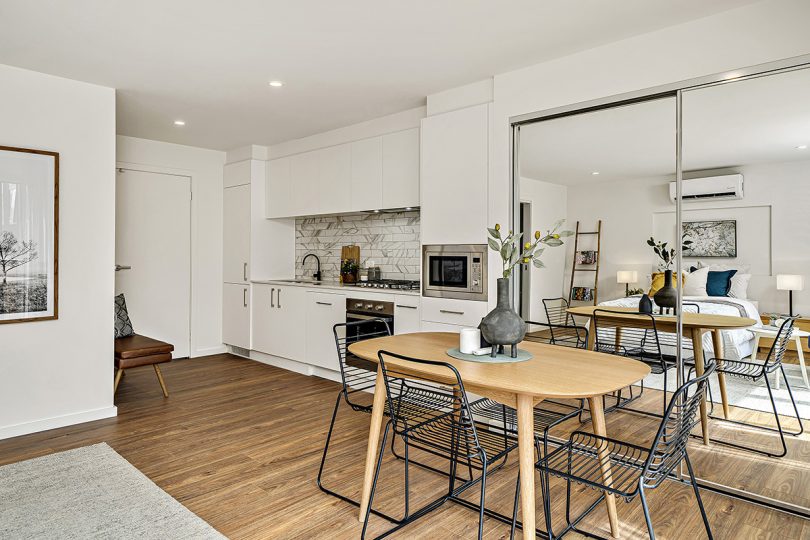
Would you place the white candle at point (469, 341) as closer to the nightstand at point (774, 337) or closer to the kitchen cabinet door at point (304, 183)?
the nightstand at point (774, 337)

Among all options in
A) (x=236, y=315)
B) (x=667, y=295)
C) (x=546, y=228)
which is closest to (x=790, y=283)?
(x=667, y=295)

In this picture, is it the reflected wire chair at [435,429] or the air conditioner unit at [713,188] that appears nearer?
the reflected wire chair at [435,429]

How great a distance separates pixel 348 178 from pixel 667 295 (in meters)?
3.01

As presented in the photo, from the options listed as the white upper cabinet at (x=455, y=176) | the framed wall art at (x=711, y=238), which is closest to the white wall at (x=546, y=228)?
the white upper cabinet at (x=455, y=176)

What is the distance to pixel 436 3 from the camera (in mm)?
2547

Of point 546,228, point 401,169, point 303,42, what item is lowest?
point 546,228

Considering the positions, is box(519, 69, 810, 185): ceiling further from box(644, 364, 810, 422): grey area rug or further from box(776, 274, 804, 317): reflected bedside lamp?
box(644, 364, 810, 422): grey area rug

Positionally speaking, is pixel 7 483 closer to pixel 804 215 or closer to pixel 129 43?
pixel 129 43

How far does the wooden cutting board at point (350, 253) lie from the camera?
5453mm

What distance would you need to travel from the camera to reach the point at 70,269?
145 inches

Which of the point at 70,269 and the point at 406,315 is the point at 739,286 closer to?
the point at 406,315

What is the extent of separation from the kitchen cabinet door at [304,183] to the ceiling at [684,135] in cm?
247

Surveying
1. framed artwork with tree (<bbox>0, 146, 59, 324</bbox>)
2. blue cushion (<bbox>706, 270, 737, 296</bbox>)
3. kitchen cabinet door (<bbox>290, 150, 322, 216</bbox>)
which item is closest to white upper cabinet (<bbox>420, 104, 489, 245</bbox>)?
blue cushion (<bbox>706, 270, 737, 296</bbox>)

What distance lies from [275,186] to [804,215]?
4.80 metres
